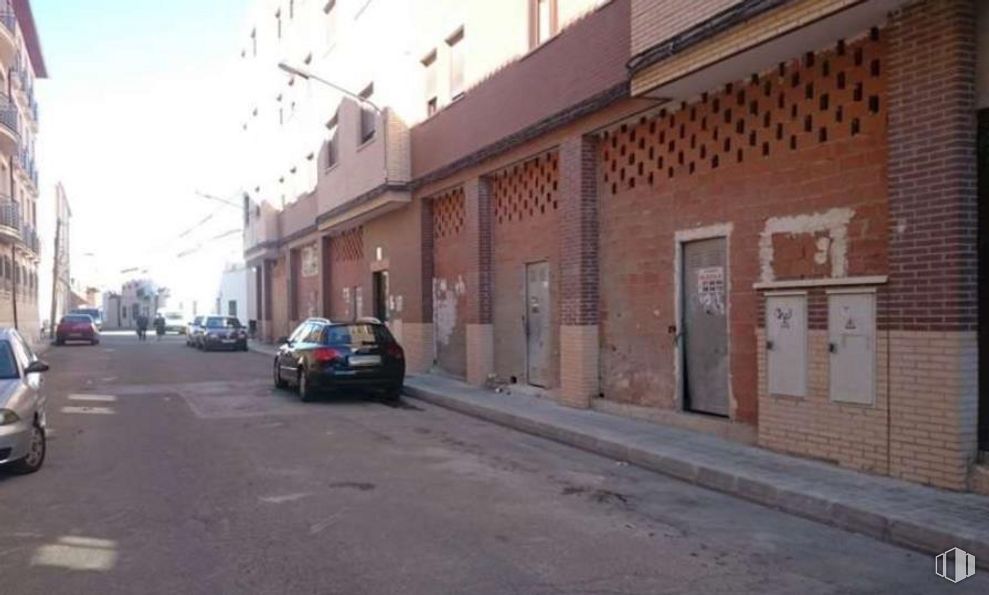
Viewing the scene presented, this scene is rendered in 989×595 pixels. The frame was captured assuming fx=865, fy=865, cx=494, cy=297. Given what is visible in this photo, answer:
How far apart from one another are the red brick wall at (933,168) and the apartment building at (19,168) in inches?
1350

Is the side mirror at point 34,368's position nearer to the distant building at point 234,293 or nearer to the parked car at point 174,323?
the distant building at point 234,293

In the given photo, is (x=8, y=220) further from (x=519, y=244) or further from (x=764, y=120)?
(x=764, y=120)

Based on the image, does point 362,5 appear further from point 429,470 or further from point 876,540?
point 876,540

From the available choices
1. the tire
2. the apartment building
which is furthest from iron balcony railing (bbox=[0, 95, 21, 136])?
the tire

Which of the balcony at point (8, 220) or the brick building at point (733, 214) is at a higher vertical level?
the balcony at point (8, 220)

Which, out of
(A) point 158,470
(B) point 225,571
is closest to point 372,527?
(B) point 225,571

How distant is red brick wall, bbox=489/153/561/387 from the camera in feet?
46.6

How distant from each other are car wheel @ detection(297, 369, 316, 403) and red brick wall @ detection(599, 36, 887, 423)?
5.65m

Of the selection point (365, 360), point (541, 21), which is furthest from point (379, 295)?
point (541, 21)

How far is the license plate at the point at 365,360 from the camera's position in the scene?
611 inches

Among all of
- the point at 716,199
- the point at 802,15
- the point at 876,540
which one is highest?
the point at 802,15

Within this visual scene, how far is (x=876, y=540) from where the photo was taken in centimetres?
631

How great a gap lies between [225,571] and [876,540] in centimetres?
456

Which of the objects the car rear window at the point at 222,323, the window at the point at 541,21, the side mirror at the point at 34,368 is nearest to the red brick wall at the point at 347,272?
the car rear window at the point at 222,323
